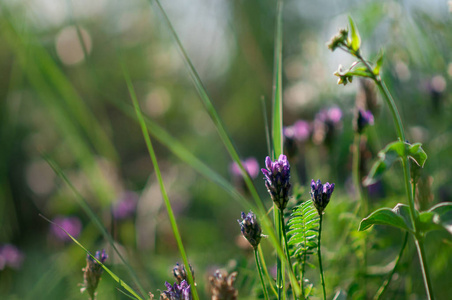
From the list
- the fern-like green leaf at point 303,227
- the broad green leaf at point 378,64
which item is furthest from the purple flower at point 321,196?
the broad green leaf at point 378,64

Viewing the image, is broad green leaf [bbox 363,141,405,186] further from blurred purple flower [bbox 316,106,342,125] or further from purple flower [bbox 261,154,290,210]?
blurred purple flower [bbox 316,106,342,125]

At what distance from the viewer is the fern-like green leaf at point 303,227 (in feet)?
1.91

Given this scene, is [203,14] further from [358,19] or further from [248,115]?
[358,19]

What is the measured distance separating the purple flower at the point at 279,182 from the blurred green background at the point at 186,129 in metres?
0.16

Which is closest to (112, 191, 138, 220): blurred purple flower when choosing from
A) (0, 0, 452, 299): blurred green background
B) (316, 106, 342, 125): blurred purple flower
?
(0, 0, 452, 299): blurred green background

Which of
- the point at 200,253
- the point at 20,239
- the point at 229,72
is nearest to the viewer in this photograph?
the point at 200,253

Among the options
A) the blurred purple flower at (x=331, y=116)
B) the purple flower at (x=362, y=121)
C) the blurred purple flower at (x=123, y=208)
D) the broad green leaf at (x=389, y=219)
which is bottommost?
the broad green leaf at (x=389, y=219)

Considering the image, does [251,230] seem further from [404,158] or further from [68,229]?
[68,229]

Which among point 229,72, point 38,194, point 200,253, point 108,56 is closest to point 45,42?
point 108,56

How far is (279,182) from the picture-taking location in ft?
1.79

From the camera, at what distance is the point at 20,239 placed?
1898 millimetres

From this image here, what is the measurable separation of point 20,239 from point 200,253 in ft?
3.46

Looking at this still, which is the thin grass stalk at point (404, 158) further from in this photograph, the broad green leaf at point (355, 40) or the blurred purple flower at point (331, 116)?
the blurred purple flower at point (331, 116)

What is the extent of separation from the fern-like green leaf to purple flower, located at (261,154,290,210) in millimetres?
43
